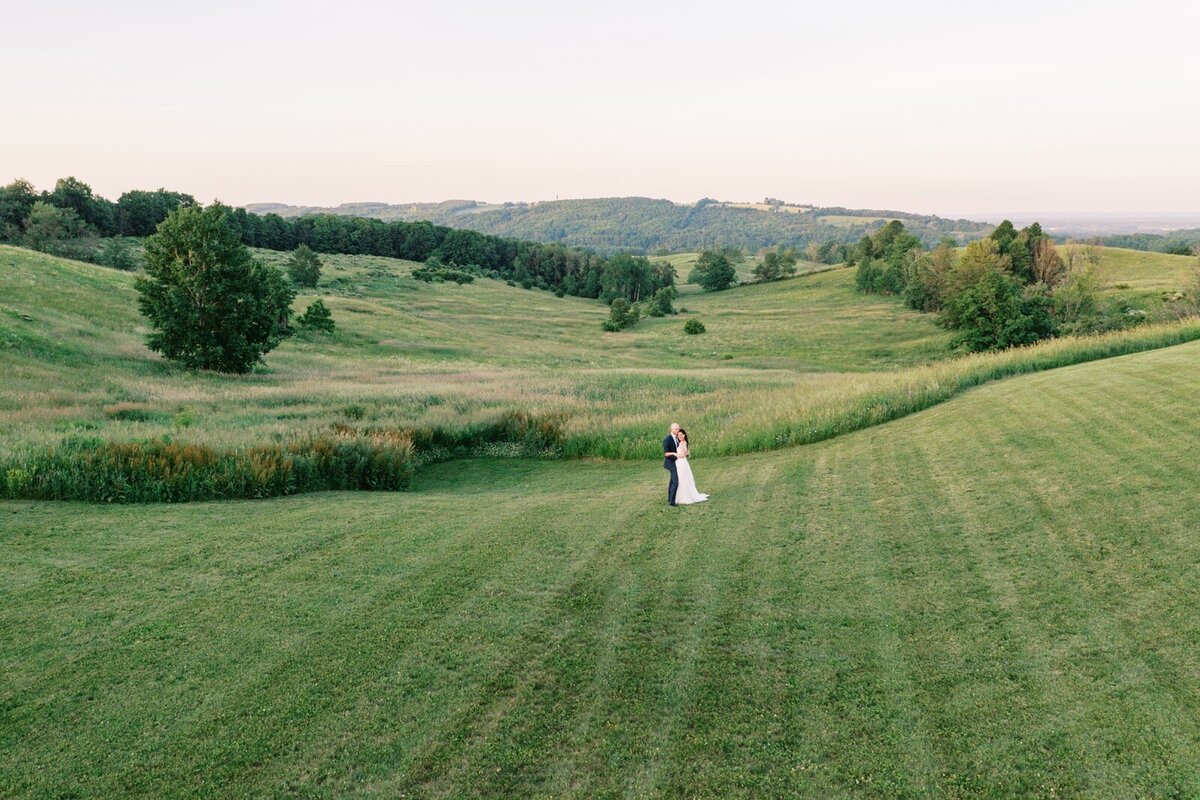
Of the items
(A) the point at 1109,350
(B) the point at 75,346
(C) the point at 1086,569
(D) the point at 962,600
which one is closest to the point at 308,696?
(D) the point at 962,600

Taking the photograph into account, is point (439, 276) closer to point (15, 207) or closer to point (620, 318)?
point (620, 318)

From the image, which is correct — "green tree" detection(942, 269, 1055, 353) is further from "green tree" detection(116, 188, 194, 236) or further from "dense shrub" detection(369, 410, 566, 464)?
"green tree" detection(116, 188, 194, 236)

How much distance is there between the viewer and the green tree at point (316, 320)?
54875 millimetres

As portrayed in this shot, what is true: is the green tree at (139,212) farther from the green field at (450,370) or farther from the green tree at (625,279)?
the green tree at (625,279)

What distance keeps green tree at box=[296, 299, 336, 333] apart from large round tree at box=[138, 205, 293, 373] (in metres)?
18.6

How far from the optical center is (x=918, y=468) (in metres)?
12.4

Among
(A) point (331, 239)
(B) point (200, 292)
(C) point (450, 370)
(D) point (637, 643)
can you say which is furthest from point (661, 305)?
(D) point (637, 643)

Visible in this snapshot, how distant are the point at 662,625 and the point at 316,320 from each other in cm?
5432

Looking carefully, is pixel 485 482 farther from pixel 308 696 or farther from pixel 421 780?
pixel 421 780

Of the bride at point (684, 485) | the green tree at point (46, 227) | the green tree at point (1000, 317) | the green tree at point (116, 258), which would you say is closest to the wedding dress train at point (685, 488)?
the bride at point (684, 485)

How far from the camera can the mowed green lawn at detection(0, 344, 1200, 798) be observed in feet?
16.4

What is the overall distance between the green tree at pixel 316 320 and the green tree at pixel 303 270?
26.4m

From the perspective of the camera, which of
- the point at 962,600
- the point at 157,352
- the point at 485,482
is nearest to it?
the point at 962,600

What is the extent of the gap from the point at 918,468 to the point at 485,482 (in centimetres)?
Result: 987
